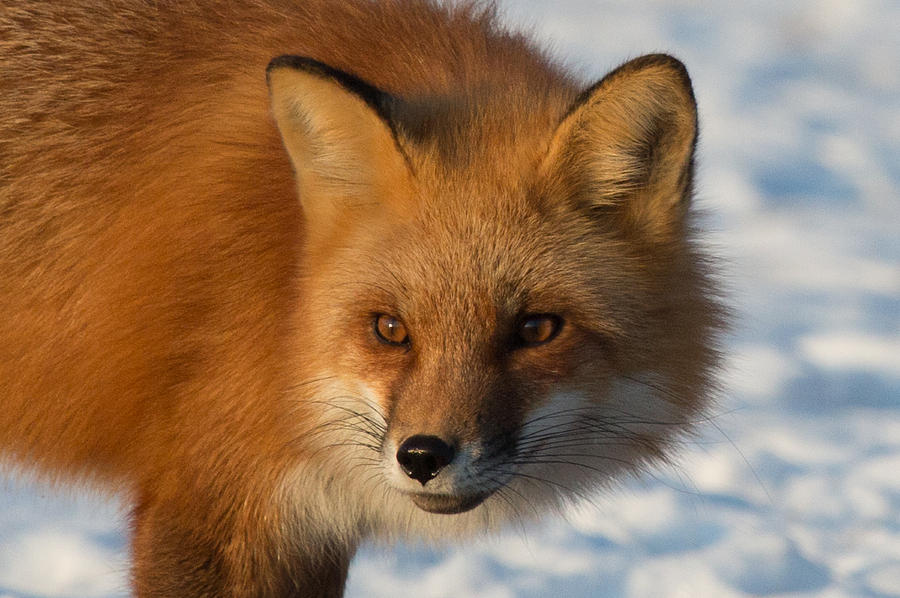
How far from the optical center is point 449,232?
10.7 feet

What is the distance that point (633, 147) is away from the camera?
3.32m

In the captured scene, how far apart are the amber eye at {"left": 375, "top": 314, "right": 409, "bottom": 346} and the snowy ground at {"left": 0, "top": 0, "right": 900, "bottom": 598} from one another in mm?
1153

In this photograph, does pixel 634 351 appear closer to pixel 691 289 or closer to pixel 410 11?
pixel 691 289

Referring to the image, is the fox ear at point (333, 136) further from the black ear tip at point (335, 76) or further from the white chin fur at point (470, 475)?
the white chin fur at point (470, 475)

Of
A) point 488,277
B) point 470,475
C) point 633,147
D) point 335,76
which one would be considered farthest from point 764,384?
point 335,76

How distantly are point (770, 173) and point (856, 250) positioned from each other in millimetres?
858

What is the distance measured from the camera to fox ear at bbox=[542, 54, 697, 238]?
10.3 feet

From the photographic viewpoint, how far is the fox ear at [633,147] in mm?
3135

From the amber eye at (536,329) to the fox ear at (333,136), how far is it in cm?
52

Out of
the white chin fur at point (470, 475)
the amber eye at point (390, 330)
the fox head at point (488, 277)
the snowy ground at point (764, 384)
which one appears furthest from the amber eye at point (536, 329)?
the snowy ground at point (764, 384)

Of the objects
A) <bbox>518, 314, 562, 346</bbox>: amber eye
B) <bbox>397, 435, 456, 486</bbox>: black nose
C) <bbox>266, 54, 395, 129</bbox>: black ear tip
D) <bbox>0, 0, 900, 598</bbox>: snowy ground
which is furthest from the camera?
<bbox>0, 0, 900, 598</bbox>: snowy ground

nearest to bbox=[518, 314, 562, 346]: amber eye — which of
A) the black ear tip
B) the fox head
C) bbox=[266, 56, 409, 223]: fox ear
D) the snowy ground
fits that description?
the fox head

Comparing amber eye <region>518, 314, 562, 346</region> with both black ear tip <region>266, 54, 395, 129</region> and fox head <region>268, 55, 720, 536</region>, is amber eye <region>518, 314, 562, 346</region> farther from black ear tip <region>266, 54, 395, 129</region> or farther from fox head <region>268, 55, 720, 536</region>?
black ear tip <region>266, 54, 395, 129</region>

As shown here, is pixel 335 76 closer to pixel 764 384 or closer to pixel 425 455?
pixel 425 455
